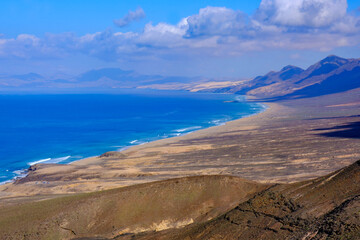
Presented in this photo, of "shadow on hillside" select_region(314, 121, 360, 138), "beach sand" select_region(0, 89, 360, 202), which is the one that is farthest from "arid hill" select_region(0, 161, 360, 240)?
"shadow on hillside" select_region(314, 121, 360, 138)

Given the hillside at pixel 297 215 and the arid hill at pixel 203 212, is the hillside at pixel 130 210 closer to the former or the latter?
the arid hill at pixel 203 212

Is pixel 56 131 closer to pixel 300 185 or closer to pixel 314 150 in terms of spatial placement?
pixel 314 150

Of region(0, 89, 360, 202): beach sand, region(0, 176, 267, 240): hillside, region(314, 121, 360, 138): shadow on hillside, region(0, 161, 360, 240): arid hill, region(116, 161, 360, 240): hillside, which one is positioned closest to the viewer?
region(116, 161, 360, 240): hillside

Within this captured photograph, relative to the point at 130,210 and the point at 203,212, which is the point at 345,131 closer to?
the point at 203,212

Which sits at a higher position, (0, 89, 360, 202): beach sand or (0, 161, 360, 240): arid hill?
(0, 161, 360, 240): arid hill

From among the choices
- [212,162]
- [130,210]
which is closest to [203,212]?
[130,210]

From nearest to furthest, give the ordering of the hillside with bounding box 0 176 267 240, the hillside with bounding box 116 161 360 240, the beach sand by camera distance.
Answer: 1. the hillside with bounding box 116 161 360 240
2. the hillside with bounding box 0 176 267 240
3. the beach sand

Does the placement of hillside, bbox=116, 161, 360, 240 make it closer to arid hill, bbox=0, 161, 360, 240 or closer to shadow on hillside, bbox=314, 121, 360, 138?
arid hill, bbox=0, 161, 360, 240

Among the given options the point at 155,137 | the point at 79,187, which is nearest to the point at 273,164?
the point at 79,187
